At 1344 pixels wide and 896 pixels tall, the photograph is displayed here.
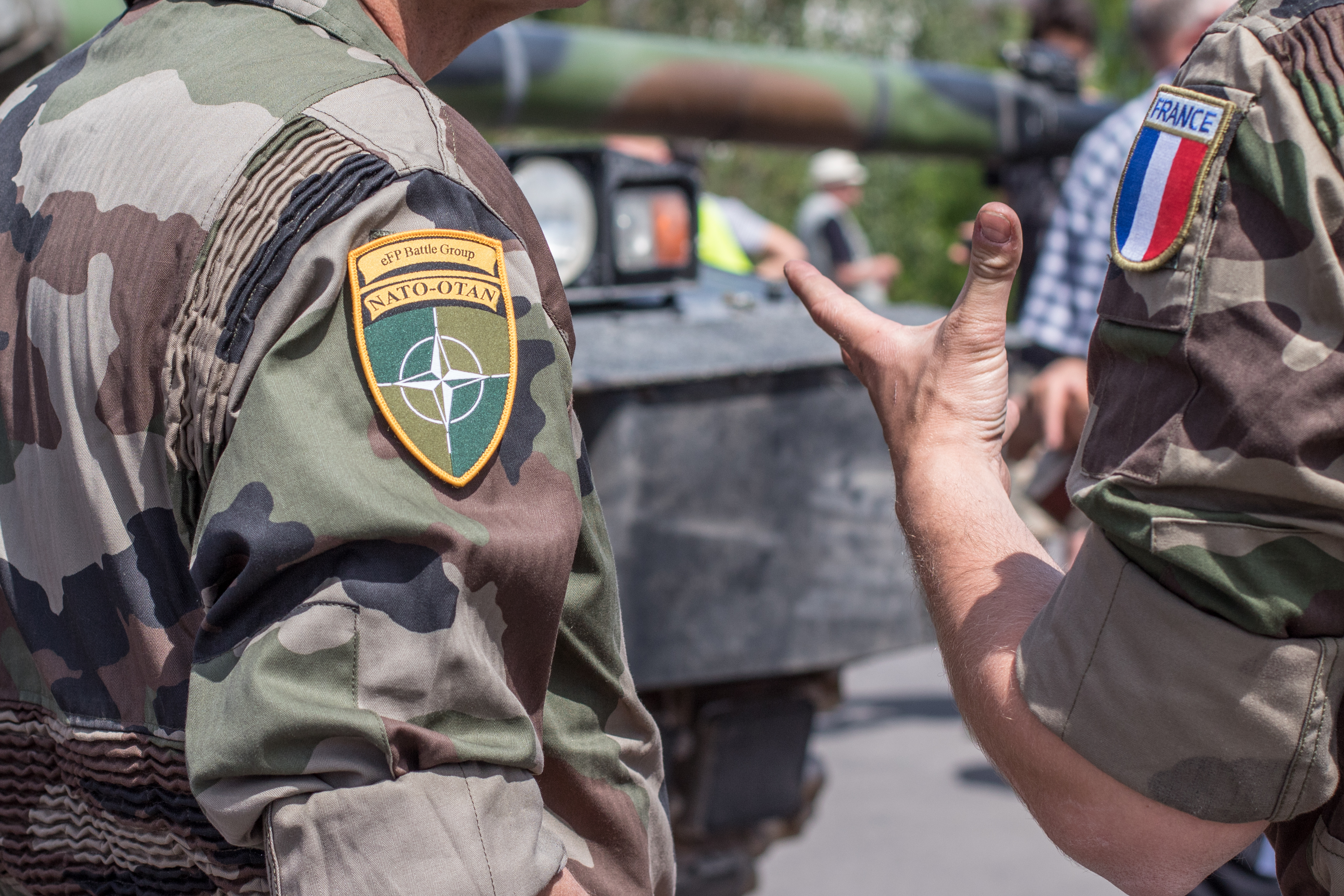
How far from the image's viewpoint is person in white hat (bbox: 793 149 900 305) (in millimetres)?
7102

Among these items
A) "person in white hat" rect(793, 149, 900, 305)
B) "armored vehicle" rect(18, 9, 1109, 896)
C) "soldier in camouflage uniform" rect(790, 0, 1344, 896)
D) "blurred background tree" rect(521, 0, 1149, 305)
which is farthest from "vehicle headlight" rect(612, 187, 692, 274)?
"blurred background tree" rect(521, 0, 1149, 305)

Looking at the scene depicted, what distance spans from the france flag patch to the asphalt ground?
2099mm

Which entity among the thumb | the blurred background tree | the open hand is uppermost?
the thumb

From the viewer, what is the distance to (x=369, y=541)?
0.95 m

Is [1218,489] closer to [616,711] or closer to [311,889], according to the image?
[616,711]

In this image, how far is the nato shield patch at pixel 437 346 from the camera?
959 millimetres

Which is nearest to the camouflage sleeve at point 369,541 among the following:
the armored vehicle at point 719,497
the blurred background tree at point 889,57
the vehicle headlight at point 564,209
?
the armored vehicle at point 719,497

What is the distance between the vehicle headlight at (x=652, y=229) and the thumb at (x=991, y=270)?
1715 mm

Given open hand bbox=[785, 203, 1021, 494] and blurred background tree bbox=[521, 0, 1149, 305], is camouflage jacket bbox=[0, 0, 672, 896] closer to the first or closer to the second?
open hand bbox=[785, 203, 1021, 494]

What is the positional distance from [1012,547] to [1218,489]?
0.27 m

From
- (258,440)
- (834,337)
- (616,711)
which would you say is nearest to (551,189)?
(834,337)

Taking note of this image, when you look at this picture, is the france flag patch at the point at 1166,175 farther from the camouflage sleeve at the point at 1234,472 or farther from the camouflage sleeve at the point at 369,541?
the camouflage sleeve at the point at 369,541

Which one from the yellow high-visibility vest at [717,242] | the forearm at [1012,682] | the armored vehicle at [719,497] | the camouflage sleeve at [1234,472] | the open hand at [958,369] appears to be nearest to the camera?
the camouflage sleeve at [1234,472]

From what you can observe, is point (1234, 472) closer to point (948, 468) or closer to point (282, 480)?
point (948, 468)
